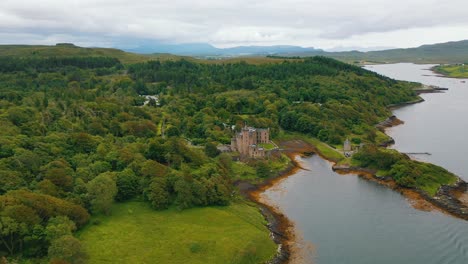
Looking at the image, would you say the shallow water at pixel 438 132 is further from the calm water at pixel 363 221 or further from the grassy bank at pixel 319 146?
the grassy bank at pixel 319 146

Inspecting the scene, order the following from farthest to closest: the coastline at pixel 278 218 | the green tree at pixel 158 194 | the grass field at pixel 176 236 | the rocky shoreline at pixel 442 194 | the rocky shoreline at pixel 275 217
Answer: the rocky shoreline at pixel 442 194, the green tree at pixel 158 194, the rocky shoreline at pixel 275 217, the coastline at pixel 278 218, the grass field at pixel 176 236

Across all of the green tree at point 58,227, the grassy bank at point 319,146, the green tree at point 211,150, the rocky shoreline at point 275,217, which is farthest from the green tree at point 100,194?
the grassy bank at point 319,146

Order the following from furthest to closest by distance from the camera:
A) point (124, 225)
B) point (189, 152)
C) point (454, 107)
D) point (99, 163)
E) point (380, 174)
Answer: point (454, 107) < point (380, 174) < point (189, 152) < point (99, 163) < point (124, 225)

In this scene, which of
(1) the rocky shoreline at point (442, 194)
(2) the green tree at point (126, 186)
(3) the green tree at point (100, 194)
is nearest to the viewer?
(3) the green tree at point (100, 194)

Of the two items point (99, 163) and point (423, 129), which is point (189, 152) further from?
point (423, 129)

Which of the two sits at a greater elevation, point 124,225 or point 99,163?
point 99,163

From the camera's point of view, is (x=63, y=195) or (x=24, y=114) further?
(x=24, y=114)

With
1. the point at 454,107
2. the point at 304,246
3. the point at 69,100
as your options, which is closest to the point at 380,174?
the point at 304,246
